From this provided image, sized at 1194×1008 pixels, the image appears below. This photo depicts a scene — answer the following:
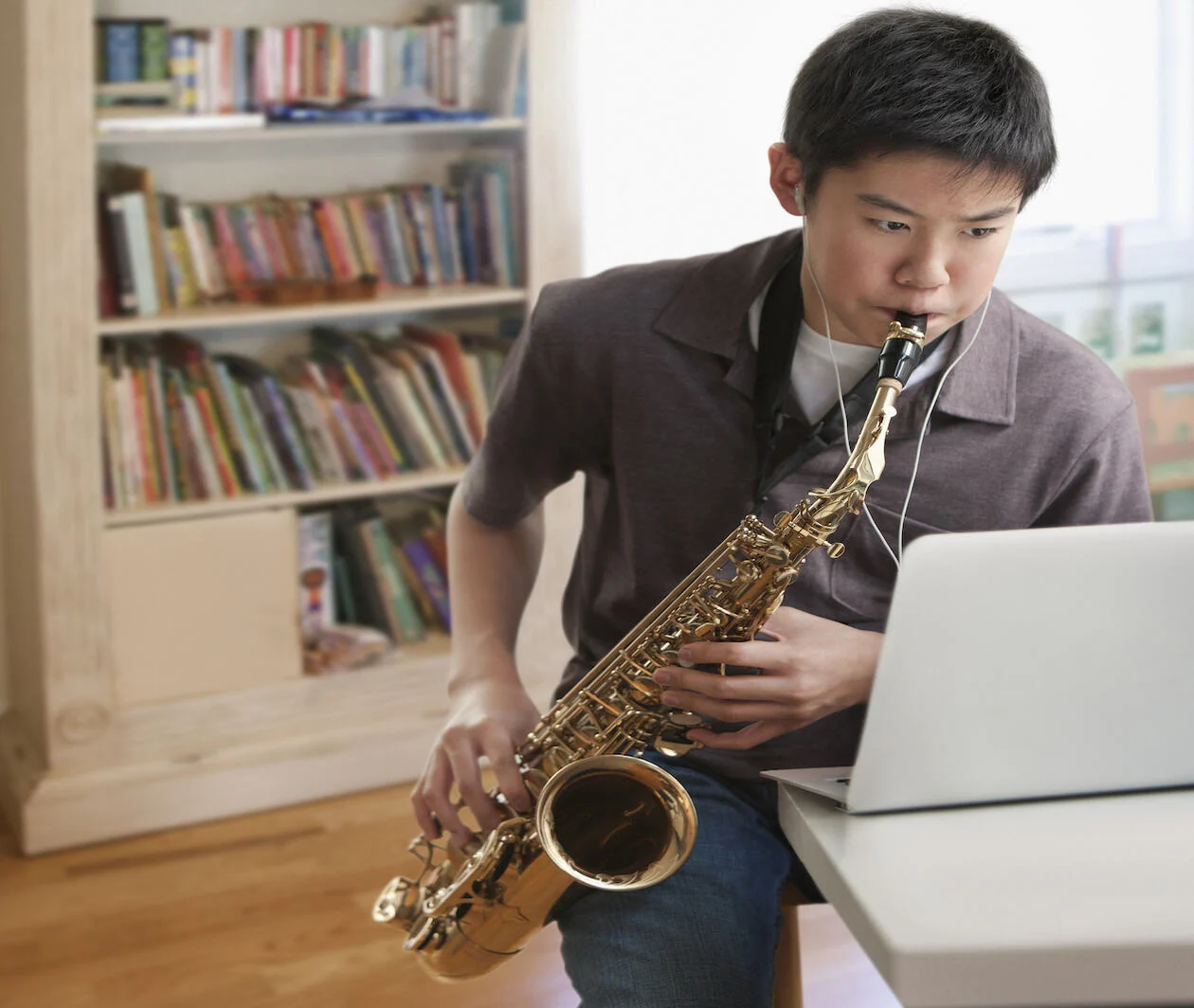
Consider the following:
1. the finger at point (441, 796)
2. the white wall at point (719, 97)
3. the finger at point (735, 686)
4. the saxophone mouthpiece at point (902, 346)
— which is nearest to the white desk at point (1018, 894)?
the finger at point (735, 686)

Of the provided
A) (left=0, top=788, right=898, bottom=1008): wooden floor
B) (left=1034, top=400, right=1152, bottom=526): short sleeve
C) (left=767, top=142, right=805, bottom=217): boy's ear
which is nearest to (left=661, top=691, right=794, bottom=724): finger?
(left=1034, top=400, right=1152, bottom=526): short sleeve

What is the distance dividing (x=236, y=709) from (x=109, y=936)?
0.56m

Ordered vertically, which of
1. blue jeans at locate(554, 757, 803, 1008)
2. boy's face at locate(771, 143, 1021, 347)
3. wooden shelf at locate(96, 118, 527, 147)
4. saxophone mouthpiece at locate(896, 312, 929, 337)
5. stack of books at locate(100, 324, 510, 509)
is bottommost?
blue jeans at locate(554, 757, 803, 1008)

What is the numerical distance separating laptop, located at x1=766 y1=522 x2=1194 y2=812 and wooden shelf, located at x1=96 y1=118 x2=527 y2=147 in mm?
2046

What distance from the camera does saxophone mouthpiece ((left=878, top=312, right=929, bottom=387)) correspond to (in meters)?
1.29

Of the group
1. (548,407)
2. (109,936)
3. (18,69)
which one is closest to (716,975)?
(548,407)

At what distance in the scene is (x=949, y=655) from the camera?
0.97m

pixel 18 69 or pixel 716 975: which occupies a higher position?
pixel 18 69

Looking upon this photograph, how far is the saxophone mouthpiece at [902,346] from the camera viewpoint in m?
1.29

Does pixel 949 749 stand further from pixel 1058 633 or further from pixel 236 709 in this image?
pixel 236 709

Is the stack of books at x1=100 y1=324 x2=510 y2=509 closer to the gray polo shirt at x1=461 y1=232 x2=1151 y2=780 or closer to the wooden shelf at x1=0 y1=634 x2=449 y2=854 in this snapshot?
the wooden shelf at x1=0 y1=634 x2=449 y2=854

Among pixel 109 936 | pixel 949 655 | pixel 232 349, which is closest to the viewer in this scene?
pixel 949 655

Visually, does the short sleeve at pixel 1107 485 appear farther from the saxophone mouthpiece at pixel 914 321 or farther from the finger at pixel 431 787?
the finger at pixel 431 787

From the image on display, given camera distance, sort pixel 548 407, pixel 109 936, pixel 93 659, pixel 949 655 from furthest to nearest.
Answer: pixel 93 659 < pixel 109 936 < pixel 548 407 < pixel 949 655
